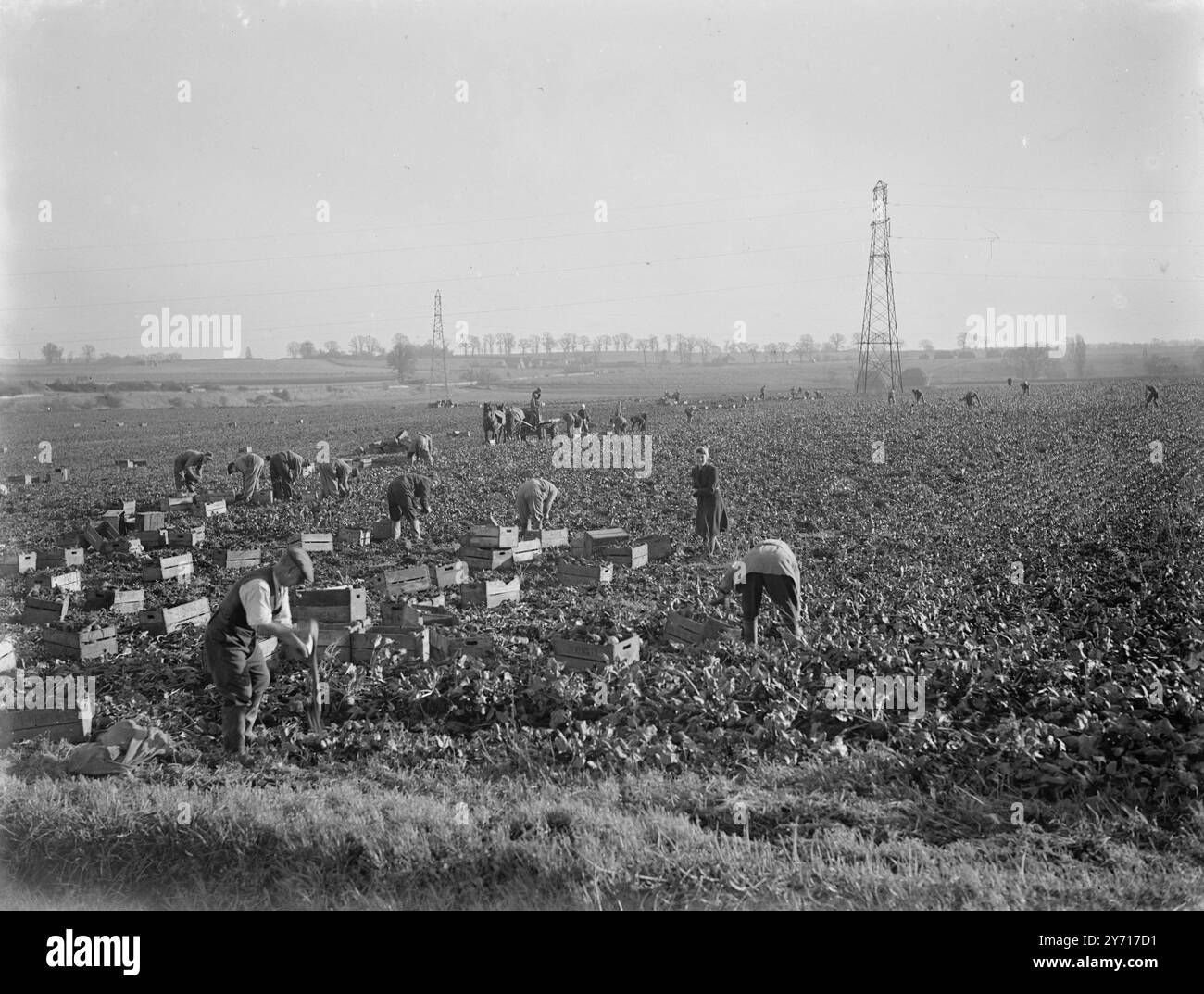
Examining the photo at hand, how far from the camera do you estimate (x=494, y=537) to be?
1128 centimetres

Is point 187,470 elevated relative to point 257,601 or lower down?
elevated

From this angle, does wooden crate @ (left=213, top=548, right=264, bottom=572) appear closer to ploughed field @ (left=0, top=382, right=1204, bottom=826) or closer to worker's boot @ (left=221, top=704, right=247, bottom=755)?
ploughed field @ (left=0, top=382, right=1204, bottom=826)

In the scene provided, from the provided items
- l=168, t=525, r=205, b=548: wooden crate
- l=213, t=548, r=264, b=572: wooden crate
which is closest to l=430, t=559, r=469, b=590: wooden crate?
l=213, t=548, r=264, b=572: wooden crate

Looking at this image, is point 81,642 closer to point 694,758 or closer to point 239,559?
point 239,559

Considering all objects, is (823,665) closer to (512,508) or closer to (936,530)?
(936,530)

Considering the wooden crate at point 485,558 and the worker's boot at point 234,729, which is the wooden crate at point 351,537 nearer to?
the wooden crate at point 485,558

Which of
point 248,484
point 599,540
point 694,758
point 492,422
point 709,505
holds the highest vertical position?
point 492,422

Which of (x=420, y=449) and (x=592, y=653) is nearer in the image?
(x=592, y=653)

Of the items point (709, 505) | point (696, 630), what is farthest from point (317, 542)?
point (696, 630)

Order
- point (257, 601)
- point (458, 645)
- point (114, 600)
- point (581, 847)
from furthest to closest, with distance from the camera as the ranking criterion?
point (114, 600) → point (458, 645) → point (257, 601) → point (581, 847)

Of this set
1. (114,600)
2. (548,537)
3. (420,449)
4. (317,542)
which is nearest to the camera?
(114,600)

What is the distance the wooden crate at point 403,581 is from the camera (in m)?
9.72

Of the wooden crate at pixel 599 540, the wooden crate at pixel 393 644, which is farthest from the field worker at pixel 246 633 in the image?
the wooden crate at pixel 599 540

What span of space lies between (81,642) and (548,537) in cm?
587
